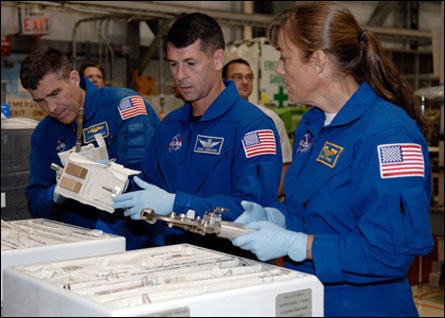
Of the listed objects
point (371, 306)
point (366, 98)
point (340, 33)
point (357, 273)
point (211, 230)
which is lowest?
point (371, 306)

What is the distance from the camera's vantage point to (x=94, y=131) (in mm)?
2348

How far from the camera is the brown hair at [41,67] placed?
2.34m

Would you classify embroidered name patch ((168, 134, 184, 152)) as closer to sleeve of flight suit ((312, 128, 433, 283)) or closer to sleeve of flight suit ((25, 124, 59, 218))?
sleeve of flight suit ((25, 124, 59, 218))

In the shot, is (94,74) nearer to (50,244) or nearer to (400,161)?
(50,244)

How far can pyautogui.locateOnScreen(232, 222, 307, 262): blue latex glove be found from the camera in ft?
4.46

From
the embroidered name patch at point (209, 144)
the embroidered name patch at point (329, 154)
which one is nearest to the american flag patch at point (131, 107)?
the embroidered name patch at point (209, 144)

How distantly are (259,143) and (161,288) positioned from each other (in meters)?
0.85

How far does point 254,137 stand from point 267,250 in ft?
1.84

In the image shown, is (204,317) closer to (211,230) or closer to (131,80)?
(211,230)

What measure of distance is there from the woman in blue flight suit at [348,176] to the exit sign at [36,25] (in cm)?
474

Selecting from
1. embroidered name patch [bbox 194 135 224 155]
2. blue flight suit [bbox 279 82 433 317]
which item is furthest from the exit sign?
blue flight suit [bbox 279 82 433 317]

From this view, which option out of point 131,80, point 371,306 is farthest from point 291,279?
point 131,80

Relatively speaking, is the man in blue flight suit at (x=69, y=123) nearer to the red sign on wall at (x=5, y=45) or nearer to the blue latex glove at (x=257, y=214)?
the blue latex glove at (x=257, y=214)

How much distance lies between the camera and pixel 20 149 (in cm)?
274
